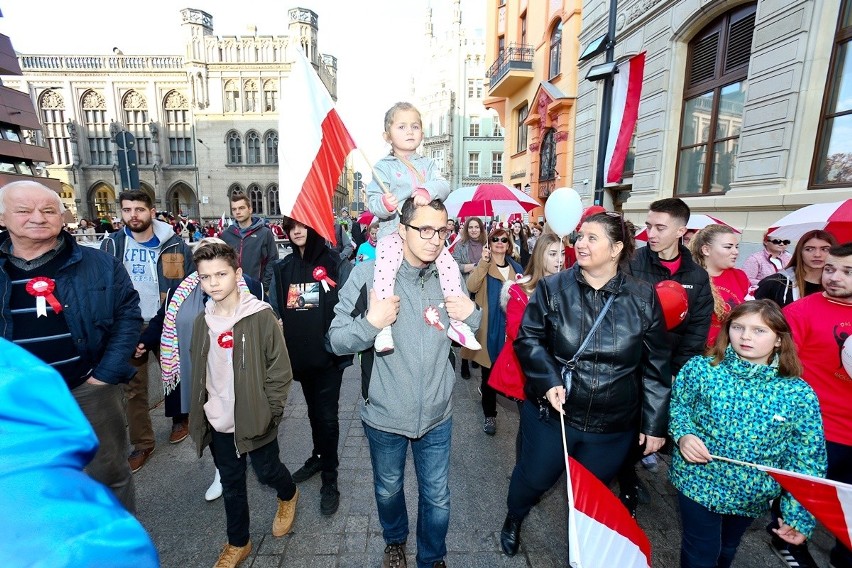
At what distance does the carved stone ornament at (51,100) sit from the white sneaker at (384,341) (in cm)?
5805

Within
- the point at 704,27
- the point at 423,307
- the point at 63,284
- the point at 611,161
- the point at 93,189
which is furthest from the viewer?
the point at 93,189

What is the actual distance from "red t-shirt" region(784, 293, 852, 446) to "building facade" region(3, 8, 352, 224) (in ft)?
143

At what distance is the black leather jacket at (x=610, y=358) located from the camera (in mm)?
2256

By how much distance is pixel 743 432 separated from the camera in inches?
79.9

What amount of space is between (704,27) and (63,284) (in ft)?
39.3

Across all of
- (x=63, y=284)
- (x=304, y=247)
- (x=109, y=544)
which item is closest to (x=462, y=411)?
(x=304, y=247)

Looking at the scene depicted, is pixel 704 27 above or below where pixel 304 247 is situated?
above

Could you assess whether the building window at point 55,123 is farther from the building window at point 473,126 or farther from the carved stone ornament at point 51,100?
the building window at point 473,126

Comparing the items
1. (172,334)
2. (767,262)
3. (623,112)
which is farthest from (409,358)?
(623,112)

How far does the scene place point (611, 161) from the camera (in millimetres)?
7438

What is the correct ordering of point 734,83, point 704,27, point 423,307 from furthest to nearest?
point 704,27 → point 734,83 → point 423,307

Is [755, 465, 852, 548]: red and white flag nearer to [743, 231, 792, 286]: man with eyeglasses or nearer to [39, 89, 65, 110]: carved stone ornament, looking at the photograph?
[743, 231, 792, 286]: man with eyeglasses

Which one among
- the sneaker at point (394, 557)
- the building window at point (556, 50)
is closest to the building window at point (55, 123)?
the building window at point (556, 50)

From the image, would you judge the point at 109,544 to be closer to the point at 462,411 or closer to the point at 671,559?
the point at 671,559
